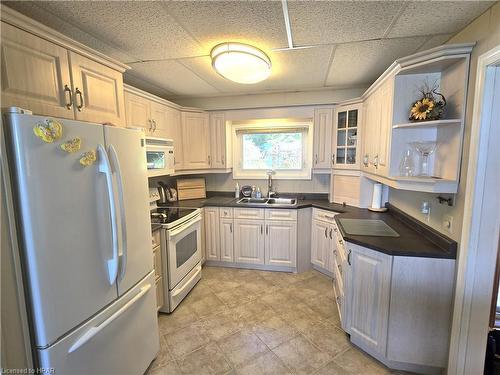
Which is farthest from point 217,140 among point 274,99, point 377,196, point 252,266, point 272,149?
point 377,196

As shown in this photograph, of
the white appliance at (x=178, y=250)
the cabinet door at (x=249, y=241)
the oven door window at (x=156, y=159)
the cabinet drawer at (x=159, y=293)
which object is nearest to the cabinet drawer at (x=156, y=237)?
the white appliance at (x=178, y=250)

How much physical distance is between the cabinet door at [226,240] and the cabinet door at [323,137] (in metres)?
1.47

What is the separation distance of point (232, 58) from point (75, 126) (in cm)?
117

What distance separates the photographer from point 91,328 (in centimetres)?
125

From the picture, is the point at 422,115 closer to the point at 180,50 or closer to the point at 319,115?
the point at 319,115

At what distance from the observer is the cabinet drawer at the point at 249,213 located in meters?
3.11

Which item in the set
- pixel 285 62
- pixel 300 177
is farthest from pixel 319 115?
pixel 285 62

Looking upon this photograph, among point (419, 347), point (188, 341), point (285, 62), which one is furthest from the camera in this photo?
point (285, 62)

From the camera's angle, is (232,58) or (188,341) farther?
(188,341)

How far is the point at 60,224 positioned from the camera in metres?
1.11

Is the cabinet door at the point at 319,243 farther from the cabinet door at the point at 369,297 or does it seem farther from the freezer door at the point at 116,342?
the freezer door at the point at 116,342

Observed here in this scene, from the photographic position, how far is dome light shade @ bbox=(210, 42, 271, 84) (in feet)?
5.74

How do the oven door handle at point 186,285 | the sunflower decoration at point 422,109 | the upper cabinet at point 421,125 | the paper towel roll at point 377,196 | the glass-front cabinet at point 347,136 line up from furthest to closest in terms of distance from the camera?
1. the glass-front cabinet at point 347,136
2. the paper towel roll at point 377,196
3. the oven door handle at point 186,285
4. the sunflower decoration at point 422,109
5. the upper cabinet at point 421,125

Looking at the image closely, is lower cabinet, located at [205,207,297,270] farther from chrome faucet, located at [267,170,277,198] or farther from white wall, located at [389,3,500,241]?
white wall, located at [389,3,500,241]
